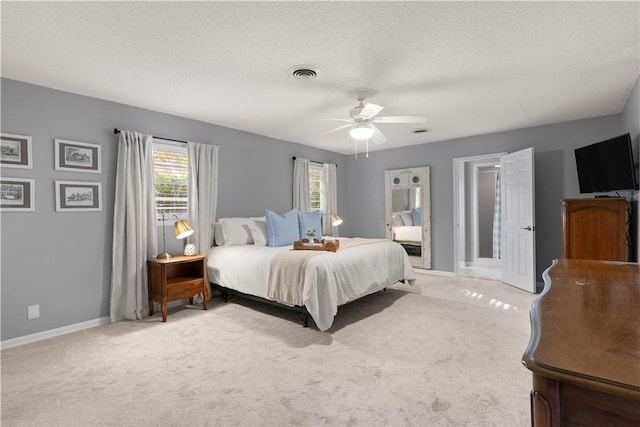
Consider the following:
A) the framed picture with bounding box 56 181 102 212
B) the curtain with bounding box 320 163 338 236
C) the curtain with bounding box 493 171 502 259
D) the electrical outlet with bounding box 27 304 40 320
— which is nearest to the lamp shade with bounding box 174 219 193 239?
the framed picture with bounding box 56 181 102 212

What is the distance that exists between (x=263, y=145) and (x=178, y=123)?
4.81 ft

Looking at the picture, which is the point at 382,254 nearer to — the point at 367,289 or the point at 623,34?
the point at 367,289

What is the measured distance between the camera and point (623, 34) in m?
2.32

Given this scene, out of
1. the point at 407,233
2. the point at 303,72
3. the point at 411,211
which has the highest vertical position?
the point at 303,72

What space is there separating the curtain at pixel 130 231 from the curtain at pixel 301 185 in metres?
2.60

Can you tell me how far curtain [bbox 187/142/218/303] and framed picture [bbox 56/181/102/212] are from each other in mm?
1061

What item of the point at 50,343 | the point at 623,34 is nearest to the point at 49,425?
the point at 50,343

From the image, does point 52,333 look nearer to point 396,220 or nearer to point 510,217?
point 396,220

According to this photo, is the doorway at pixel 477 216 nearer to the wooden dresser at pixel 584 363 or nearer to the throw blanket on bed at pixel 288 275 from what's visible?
the throw blanket on bed at pixel 288 275

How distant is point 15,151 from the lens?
3.05 m

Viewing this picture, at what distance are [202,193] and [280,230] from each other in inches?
46.6

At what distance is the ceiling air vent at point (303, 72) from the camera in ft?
9.29

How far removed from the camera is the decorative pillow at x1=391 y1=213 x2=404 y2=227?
6.59 meters

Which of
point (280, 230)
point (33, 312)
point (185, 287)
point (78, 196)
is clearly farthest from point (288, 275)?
point (33, 312)
